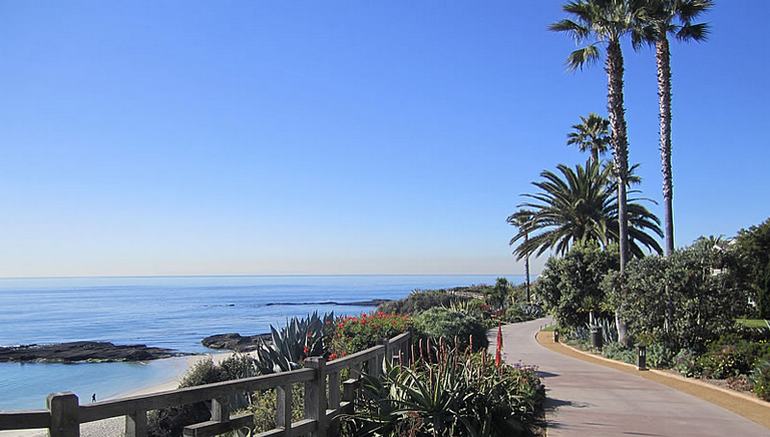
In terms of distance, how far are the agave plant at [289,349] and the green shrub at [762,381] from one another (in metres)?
8.26

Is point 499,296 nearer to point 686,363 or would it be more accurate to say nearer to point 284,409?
point 686,363

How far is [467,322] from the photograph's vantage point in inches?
536

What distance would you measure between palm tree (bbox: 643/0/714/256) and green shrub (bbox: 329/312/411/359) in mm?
14323

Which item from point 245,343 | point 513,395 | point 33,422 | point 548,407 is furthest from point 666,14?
point 245,343

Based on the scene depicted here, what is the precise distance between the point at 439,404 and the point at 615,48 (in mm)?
20452

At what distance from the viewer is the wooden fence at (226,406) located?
3902mm

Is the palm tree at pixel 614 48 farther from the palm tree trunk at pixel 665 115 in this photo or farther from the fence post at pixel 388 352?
the fence post at pixel 388 352

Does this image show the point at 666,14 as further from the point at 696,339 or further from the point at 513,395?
the point at 513,395

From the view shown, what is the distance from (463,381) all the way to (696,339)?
12.0 metres

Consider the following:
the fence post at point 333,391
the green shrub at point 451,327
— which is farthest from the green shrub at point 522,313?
the fence post at point 333,391

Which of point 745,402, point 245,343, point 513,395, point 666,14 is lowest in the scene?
point 245,343

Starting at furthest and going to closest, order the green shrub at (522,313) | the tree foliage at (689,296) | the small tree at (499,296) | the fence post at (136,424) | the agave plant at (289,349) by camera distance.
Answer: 1. the small tree at (499,296)
2. the green shrub at (522,313)
3. the tree foliage at (689,296)
4. the agave plant at (289,349)
5. the fence post at (136,424)

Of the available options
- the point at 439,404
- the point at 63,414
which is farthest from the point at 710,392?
the point at 63,414

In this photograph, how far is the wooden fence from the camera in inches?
154
